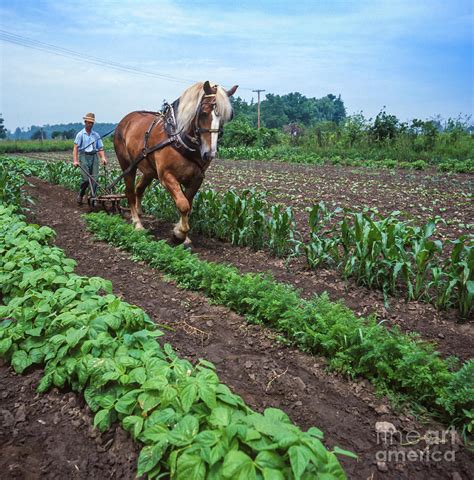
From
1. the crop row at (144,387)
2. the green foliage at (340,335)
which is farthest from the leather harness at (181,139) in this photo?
the crop row at (144,387)

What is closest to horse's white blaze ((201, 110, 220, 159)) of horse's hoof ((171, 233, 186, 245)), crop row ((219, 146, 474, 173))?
horse's hoof ((171, 233, 186, 245))

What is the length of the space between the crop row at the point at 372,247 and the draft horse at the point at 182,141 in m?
0.66

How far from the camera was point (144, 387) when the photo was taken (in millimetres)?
1998

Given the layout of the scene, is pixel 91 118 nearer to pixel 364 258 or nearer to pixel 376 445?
pixel 364 258

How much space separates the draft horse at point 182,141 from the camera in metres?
5.23

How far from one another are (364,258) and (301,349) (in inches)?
60.8

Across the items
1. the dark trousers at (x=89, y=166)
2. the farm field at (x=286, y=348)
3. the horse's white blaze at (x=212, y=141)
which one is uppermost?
the horse's white blaze at (x=212, y=141)

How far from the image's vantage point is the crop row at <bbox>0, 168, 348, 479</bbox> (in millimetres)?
1547

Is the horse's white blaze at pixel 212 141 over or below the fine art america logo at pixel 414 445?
over

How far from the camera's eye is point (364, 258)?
4.38 metres

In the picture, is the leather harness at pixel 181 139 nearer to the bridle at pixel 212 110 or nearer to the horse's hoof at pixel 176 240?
the bridle at pixel 212 110

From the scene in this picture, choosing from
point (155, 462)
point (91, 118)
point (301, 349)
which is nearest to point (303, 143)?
point (91, 118)

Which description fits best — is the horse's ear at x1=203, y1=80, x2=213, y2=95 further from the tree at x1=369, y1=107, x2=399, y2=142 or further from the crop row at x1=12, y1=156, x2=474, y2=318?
the tree at x1=369, y1=107, x2=399, y2=142

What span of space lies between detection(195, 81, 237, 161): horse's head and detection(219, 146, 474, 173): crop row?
13.2 metres
